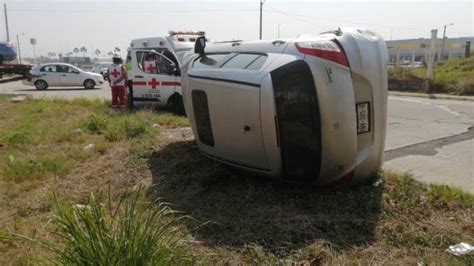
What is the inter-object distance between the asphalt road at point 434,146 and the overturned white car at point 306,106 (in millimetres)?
1864

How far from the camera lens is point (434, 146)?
7.23 metres

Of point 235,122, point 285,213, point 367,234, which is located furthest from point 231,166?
point 367,234

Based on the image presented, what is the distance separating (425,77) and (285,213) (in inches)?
761

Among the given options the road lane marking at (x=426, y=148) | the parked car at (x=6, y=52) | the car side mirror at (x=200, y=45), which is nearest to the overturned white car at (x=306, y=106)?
the car side mirror at (x=200, y=45)

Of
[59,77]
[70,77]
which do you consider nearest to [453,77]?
[70,77]

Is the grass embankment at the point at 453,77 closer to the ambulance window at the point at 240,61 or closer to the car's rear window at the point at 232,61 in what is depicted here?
the car's rear window at the point at 232,61

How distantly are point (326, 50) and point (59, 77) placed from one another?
20.7 metres

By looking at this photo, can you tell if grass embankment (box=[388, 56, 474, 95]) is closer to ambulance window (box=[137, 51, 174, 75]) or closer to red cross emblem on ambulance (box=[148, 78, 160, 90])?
ambulance window (box=[137, 51, 174, 75])

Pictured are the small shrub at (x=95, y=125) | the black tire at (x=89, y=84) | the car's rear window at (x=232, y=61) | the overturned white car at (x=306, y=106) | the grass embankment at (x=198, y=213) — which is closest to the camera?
the grass embankment at (x=198, y=213)

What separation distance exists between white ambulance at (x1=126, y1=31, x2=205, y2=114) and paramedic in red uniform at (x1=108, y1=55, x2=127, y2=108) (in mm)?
280

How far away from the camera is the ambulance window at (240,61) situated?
3998 millimetres

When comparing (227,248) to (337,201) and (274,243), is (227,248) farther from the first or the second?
(337,201)

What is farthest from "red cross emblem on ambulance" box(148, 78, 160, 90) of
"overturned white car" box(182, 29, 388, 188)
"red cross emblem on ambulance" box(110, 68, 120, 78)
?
A: "overturned white car" box(182, 29, 388, 188)

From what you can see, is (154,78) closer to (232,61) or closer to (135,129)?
(135,129)
